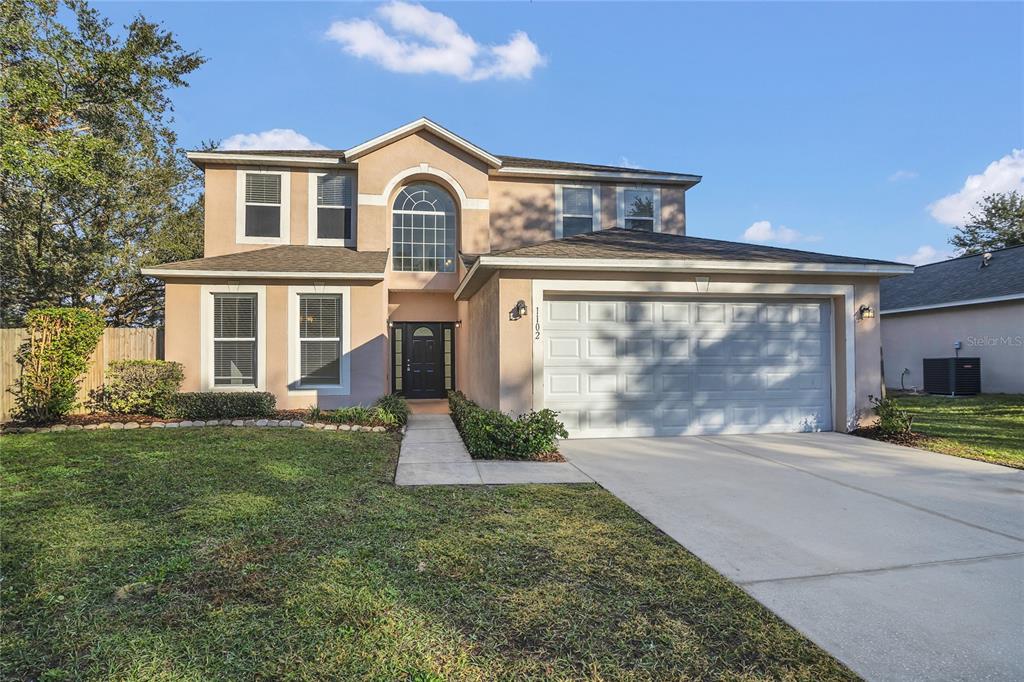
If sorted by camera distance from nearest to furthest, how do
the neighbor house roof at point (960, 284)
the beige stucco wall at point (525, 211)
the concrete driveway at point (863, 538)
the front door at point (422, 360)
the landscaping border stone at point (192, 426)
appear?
the concrete driveway at point (863, 538)
the landscaping border stone at point (192, 426)
the beige stucco wall at point (525, 211)
the front door at point (422, 360)
the neighbor house roof at point (960, 284)

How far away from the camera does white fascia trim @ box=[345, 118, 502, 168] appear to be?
40.0 feet

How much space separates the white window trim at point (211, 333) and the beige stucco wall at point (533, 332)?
5053 millimetres

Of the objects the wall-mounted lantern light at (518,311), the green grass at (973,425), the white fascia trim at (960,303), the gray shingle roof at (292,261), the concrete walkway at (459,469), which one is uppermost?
the gray shingle roof at (292,261)

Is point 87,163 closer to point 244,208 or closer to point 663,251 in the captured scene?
point 244,208

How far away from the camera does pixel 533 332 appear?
25.7ft

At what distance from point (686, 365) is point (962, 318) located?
42.7 feet

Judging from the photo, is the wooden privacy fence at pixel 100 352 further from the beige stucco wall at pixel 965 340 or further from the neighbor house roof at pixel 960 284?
the beige stucco wall at pixel 965 340

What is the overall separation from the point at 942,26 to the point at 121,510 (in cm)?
1478

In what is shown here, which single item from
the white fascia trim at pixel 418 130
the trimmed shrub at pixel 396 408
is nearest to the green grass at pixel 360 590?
the trimmed shrub at pixel 396 408

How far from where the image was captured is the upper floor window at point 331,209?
12.6m

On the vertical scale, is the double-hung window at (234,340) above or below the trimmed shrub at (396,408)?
above

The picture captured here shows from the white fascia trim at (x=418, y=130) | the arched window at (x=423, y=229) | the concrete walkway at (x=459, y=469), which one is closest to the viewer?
the concrete walkway at (x=459, y=469)

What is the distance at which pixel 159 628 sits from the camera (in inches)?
102

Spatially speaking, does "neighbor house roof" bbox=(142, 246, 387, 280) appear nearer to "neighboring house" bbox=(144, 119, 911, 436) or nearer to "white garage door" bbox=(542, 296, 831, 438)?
"neighboring house" bbox=(144, 119, 911, 436)
